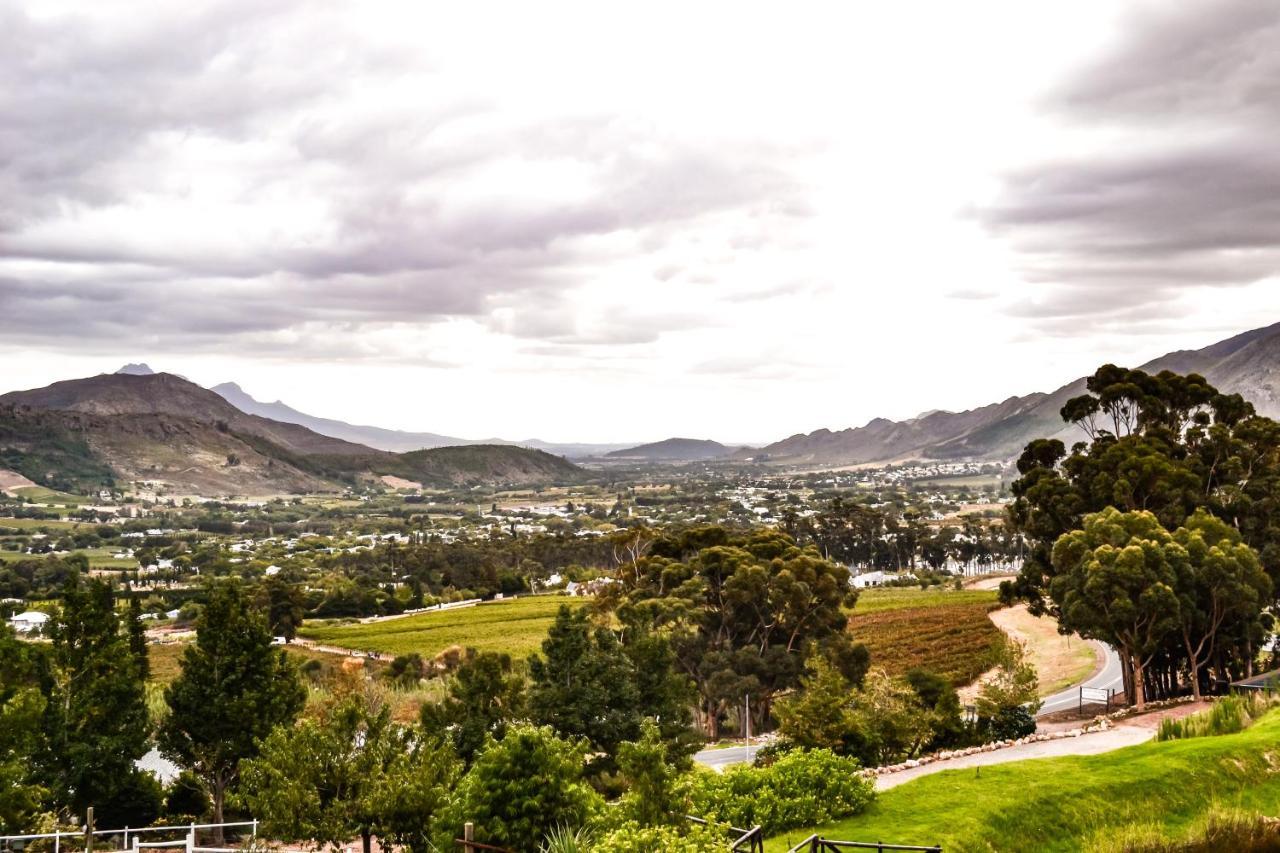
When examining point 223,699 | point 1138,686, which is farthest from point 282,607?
point 1138,686

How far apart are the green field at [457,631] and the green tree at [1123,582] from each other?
34.2 m

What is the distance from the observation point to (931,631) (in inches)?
2569

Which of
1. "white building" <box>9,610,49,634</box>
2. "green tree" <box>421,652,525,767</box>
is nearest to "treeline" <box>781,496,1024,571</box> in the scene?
"white building" <box>9,610,49,634</box>

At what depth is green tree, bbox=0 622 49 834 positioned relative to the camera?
20141 mm

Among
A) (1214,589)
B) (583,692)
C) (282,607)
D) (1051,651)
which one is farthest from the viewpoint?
(282,607)

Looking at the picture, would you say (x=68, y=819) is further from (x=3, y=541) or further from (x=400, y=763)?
(x=3, y=541)

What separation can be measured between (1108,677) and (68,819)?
42.7 metres

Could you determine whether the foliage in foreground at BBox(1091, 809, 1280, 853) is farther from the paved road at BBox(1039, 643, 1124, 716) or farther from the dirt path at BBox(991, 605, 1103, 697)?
the dirt path at BBox(991, 605, 1103, 697)

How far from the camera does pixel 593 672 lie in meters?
28.0

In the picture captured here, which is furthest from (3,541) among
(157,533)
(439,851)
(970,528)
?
(439,851)

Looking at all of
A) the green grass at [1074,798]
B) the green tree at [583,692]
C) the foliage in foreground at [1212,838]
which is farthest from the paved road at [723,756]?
the foliage in foreground at [1212,838]

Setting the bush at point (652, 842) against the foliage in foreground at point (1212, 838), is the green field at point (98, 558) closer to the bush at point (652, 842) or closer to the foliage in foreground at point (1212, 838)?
the foliage in foreground at point (1212, 838)

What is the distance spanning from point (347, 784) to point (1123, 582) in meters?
24.7

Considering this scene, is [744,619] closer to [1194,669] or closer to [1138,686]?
[1138,686]
